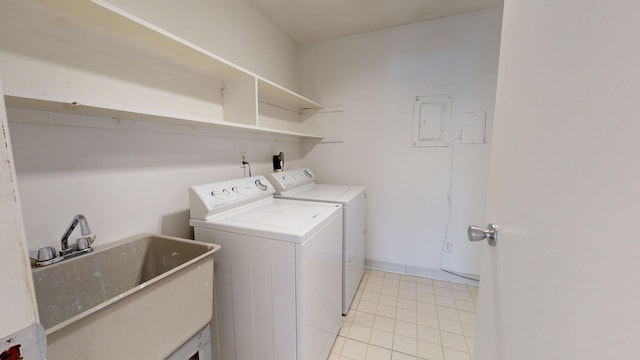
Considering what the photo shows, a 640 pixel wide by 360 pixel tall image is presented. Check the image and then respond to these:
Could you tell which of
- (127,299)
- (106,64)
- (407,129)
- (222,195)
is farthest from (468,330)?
(106,64)

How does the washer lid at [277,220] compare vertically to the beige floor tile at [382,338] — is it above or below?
above

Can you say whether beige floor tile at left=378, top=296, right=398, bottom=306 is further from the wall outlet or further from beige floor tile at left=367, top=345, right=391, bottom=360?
the wall outlet

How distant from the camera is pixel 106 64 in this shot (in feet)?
3.59

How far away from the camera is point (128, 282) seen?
115 centimetres

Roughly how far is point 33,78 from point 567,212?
1.65m

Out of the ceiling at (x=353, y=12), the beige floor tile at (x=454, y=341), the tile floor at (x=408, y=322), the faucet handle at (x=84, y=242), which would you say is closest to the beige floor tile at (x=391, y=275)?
the tile floor at (x=408, y=322)

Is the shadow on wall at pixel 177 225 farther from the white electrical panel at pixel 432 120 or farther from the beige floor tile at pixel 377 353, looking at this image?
Result: the white electrical panel at pixel 432 120

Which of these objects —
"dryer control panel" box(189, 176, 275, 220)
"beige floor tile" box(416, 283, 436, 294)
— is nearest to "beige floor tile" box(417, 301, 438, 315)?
"beige floor tile" box(416, 283, 436, 294)

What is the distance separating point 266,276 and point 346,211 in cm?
85

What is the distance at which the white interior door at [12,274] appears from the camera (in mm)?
325

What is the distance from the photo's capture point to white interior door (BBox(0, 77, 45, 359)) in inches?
12.8

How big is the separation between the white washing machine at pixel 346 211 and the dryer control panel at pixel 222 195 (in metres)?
0.28

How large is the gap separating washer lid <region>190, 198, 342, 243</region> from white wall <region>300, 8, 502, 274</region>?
44.3 inches

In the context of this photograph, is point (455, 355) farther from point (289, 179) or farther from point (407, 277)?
point (289, 179)
